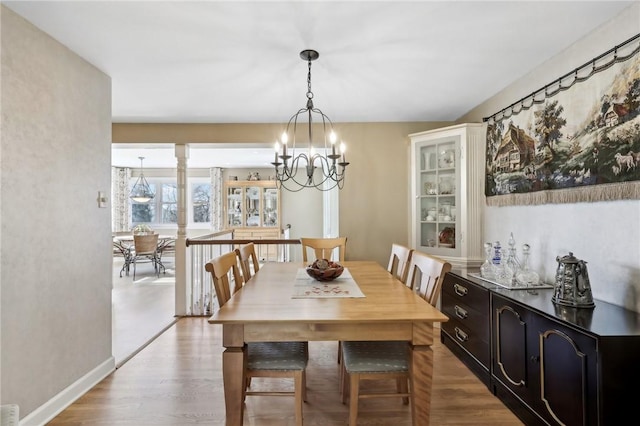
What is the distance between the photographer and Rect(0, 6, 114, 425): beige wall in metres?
1.70

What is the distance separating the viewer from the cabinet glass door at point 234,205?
7.27 meters

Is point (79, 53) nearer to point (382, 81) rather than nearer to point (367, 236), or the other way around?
point (382, 81)

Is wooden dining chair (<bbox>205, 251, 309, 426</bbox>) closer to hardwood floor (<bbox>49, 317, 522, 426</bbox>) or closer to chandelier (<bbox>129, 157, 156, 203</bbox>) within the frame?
hardwood floor (<bbox>49, 317, 522, 426</bbox>)

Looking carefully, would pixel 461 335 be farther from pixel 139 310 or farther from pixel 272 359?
pixel 139 310

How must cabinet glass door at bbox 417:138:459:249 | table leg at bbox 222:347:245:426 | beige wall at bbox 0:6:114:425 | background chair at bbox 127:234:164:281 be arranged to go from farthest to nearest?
background chair at bbox 127:234:164:281, cabinet glass door at bbox 417:138:459:249, beige wall at bbox 0:6:114:425, table leg at bbox 222:347:245:426

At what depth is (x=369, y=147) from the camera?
379 centimetres

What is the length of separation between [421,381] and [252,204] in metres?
6.19

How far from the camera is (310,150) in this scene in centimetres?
205

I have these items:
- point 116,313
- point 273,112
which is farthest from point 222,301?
point 116,313

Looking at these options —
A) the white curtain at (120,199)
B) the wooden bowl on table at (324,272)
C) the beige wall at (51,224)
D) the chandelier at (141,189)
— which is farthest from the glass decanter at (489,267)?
the white curtain at (120,199)

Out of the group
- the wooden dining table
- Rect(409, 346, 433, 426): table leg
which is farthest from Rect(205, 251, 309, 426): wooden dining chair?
Rect(409, 346, 433, 426): table leg

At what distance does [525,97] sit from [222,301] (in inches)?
102

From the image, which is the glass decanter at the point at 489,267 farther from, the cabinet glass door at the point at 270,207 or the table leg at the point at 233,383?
the cabinet glass door at the point at 270,207

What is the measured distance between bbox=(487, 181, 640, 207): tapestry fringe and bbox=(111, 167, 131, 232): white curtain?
816 centimetres
